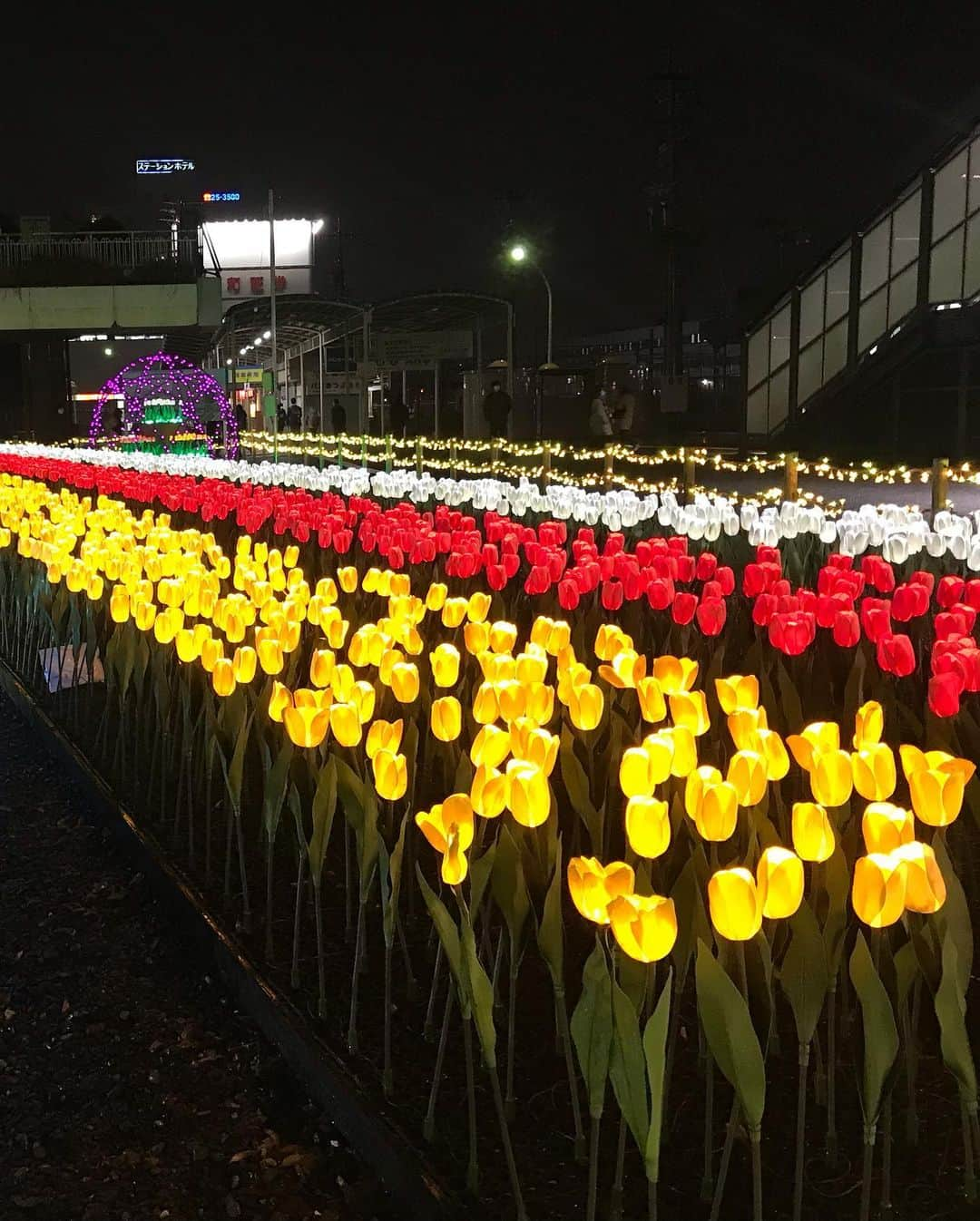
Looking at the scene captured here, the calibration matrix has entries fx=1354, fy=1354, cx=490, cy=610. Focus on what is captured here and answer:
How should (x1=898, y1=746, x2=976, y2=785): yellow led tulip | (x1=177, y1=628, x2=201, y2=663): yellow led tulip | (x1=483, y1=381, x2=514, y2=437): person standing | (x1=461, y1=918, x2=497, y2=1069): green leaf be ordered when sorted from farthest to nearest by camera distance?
(x1=483, y1=381, x2=514, y2=437): person standing → (x1=177, y1=628, x2=201, y2=663): yellow led tulip → (x1=898, y1=746, x2=976, y2=785): yellow led tulip → (x1=461, y1=918, x2=497, y2=1069): green leaf

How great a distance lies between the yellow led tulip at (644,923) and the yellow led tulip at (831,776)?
75cm

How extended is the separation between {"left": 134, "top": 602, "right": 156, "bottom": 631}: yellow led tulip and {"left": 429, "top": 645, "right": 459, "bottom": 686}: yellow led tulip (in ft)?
4.47

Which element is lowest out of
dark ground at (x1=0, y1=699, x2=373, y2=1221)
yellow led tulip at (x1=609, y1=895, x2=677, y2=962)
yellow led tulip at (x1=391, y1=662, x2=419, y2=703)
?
dark ground at (x1=0, y1=699, x2=373, y2=1221)

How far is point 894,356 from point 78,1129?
23340 millimetres

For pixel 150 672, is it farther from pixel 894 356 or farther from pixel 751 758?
pixel 894 356

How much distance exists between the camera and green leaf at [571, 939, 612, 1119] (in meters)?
2.18

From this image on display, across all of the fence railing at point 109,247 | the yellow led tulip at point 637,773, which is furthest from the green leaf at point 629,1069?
the fence railing at point 109,247

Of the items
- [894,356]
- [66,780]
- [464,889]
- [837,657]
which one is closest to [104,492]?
[66,780]

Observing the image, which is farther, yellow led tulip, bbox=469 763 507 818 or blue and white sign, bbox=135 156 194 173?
blue and white sign, bbox=135 156 194 173

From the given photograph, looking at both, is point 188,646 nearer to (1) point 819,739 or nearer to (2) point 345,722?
(2) point 345,722

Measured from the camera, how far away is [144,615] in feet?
16.1

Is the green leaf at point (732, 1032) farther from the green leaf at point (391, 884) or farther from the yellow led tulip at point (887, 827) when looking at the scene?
the green leaf at point (391, 884)

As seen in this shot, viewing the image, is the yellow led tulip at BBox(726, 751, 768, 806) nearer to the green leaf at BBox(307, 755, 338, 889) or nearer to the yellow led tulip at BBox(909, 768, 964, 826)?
the yellow led tulip at BBox(909, 768, 964, 826)

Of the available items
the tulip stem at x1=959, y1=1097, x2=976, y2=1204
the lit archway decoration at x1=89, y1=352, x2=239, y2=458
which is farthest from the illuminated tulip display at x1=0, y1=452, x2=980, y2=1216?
the lit archway decoration at x1=89, y1=352, x2=239, y2=458
